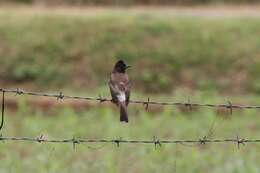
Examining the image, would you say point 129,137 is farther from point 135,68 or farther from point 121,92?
point 135,68

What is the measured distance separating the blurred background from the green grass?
0.03 metres

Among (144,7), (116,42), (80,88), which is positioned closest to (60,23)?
(116,42)

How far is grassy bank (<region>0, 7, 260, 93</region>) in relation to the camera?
1706 centimetres

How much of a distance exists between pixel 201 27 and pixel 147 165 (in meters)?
9.37

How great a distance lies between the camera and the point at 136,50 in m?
18.0

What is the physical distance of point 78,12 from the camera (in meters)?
20.6

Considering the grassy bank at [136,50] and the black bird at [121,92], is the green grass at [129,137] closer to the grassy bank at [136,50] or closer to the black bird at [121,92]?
the black bird at [121,92]

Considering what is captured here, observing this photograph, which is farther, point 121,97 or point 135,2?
point 135,2

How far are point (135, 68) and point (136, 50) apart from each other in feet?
2.10

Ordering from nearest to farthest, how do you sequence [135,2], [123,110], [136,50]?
[123,110], [136,50], [135,2]

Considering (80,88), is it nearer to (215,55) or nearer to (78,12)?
(215,55)

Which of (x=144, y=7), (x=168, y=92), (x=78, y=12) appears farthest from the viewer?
(x=144, y=7)

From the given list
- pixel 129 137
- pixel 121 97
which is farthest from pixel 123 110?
pixel 129 137

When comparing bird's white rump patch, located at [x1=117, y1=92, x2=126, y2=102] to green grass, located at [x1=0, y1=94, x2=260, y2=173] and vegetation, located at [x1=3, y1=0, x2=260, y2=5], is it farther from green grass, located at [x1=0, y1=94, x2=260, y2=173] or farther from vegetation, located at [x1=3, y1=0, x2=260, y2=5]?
vegetation, located at [x1=3, y1=0, x2=260, y2=5]
